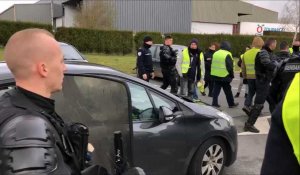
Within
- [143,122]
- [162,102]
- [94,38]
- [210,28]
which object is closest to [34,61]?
[143,122]

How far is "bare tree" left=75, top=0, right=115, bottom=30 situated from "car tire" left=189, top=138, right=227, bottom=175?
97.0 ft

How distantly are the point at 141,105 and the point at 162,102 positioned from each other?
0.95 ft

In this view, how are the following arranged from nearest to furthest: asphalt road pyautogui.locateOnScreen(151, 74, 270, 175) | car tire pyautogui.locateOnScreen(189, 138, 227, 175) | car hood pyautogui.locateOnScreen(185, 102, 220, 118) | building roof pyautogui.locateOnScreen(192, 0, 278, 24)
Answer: car tire pyautogui.locateOnScreen(189, 138, 227, 175) < car hood pyautogui.locateOnScreen(185, 102, 220, 118) < asphalt road pyautogui.locateOnScreen(151, 74, 270, 175) < building roof pyautogui.locateOnScreen(192, 0, 278, 24)

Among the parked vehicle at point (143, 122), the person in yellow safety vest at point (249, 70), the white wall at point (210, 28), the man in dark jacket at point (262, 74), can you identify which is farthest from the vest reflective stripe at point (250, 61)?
the white wall at point (210, 28)

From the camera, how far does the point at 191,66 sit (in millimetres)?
9648

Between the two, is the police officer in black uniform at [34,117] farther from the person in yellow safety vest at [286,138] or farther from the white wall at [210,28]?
the white wall at [210,28]

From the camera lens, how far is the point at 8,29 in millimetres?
26469

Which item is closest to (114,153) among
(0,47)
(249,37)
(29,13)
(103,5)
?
(0,47)

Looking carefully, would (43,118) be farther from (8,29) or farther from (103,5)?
(103,5)

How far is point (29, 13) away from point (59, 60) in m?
51.4

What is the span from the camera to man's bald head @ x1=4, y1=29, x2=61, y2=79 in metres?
1.60

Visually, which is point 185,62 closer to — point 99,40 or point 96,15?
point 99,40

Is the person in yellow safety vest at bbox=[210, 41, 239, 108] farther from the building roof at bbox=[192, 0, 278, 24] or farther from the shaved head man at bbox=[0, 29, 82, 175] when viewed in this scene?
the building roof at bbox=[192, 0, 278, 24]

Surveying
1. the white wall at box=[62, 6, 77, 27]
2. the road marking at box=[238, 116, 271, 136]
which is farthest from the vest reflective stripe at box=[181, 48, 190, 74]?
the white wall at box=[62, 6, 77, 27]
